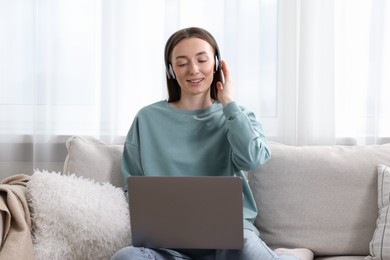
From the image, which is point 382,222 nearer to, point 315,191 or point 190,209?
point 315,191

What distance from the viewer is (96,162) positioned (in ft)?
7.68

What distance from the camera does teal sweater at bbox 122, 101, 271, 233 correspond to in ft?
7.18

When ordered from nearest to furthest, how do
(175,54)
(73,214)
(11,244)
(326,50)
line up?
(11,244) < (73,214) < (175,54) < (326,50)

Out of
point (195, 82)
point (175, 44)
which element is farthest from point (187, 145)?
point (175, 44)

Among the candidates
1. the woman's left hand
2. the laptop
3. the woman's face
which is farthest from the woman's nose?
the laptop

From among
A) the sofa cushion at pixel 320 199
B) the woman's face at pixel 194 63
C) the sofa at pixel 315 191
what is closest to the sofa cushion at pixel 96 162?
the sofa at pixel 315 191

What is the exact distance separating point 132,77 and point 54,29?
1.32ft

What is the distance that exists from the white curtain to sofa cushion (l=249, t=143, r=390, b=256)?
0.45 meters

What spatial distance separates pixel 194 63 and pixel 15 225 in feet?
2.52

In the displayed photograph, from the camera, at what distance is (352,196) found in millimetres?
2248

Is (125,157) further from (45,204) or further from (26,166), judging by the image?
(26,166)

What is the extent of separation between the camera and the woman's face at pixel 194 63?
2178mm

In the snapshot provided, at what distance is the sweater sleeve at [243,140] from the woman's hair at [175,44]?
0.17 m

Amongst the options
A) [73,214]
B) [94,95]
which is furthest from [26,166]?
[73,214]
